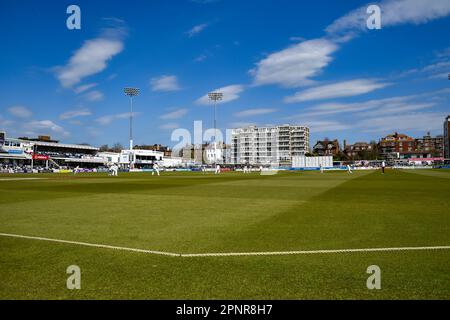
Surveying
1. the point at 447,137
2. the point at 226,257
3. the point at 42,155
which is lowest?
the point at 226,257

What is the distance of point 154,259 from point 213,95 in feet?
285

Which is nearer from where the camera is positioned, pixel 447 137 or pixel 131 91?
pixel 131 91

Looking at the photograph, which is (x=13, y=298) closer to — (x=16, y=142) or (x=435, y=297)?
(x=435, y=297)

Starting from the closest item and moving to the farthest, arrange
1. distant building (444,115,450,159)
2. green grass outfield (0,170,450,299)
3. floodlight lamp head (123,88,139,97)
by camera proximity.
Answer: green grass outfield (0,170,450,299)
floodlight lamp head (123,88,139,97)
distant building (444,115,450,159)

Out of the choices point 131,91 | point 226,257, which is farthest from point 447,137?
point 226,257

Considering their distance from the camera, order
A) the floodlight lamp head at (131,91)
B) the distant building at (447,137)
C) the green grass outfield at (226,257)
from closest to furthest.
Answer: the green grass outfield at (226,257), the floodlight lamp head at (131,91), the distant building at (447,137)

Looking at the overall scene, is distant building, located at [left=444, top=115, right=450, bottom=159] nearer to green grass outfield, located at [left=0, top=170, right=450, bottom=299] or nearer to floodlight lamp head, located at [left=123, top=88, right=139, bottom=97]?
floodlight lamp head, located at [left=123, top=88, right=139, bottom=97]

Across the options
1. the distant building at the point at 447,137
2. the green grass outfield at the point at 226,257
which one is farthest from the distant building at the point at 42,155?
the distant building at the point at 447,137

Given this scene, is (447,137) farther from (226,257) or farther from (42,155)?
(226,257)

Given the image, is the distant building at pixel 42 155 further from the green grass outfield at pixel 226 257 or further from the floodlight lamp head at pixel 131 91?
the green grass outfield at pixel 226 257

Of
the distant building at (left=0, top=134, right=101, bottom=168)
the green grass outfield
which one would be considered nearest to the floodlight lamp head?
the distant building at (left=0, top=134, right=101, bottom=168)

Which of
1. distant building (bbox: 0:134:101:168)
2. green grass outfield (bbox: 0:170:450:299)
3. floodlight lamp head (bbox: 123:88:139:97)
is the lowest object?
green grass outfield (bbox: 0:170:450:299)

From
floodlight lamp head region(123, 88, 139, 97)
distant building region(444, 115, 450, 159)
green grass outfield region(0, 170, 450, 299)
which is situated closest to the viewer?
green grass outfield region(0, 170, 450, 299)
